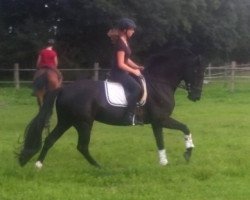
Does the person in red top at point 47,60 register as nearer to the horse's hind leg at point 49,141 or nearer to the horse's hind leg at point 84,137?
the horse's hind leg at point 49,141

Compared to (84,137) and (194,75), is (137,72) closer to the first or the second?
(194,75)

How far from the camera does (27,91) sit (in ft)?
90.6

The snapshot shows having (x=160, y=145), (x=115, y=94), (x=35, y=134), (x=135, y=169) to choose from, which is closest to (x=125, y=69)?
(x=115, y=94)

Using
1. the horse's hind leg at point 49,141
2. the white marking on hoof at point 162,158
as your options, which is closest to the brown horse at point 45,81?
the horse's hind leg at point 49,141

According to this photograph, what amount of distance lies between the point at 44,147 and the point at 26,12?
2836 cm

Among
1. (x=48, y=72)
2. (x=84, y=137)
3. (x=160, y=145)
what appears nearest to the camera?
(x=84, y=137)

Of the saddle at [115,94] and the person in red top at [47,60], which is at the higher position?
the saddle at [115,94]

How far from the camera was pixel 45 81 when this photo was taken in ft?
40.2

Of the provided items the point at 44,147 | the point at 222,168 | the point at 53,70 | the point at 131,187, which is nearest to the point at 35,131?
the point at 44,147

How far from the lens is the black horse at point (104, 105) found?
918cm

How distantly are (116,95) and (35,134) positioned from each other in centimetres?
139

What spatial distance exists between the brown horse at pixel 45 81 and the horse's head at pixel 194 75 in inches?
105

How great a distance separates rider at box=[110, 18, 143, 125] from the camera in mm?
9203

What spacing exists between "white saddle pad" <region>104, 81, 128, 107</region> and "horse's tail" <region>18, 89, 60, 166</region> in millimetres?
789
